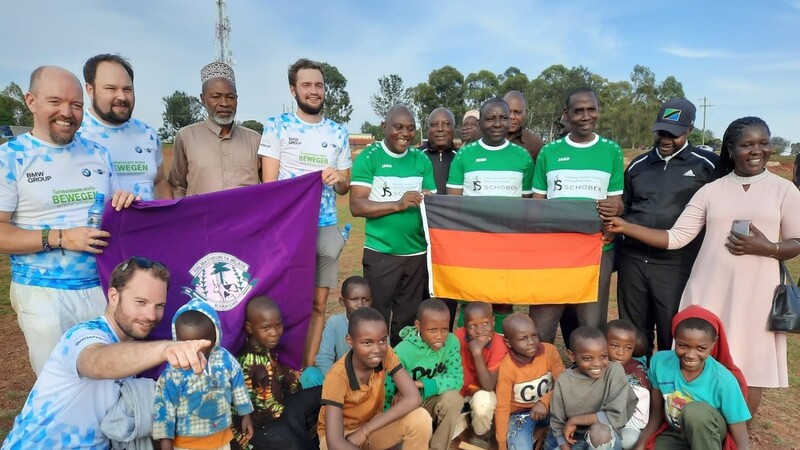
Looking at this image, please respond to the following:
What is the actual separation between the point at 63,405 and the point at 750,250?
5.11 metres

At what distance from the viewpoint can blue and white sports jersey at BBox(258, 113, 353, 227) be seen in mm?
4926

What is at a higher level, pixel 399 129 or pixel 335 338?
pixel 399 129

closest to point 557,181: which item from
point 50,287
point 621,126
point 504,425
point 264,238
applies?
point 504,425

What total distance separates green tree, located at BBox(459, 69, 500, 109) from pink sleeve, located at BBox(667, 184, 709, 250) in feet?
208

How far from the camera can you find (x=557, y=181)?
5.05 metres

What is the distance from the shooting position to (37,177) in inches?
139

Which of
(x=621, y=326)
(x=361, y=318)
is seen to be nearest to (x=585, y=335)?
(x=621, y=326)

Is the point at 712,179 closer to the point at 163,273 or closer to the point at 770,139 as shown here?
the point at 770,139

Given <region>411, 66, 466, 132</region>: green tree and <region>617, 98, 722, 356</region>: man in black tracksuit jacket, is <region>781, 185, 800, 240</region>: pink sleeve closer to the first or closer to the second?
<region>617, 98, 722, 356</region>: man in black tracksuit jacket

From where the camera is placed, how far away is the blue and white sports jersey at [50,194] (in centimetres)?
349

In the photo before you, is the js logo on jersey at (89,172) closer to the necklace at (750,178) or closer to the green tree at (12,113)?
the necklace at (750,178)

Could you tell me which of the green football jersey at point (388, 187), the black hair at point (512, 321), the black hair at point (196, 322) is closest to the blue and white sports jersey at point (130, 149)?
the black hair at point (196, 322)

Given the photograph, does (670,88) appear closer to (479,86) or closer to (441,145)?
(479,86)

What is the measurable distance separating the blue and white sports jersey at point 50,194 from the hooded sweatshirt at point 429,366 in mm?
2535
